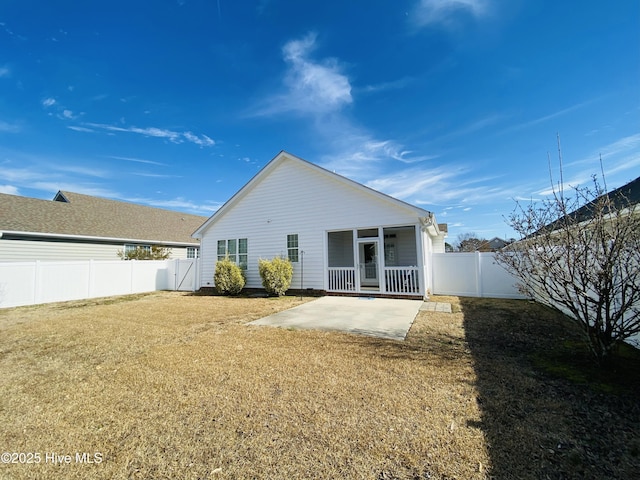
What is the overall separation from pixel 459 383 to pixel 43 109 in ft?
60.6

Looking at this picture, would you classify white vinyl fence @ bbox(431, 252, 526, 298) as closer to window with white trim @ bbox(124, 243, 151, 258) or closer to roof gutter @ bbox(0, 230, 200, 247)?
window with white trim @ bbox(124, 243, 151, 258)

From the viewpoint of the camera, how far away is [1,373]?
4145 mm

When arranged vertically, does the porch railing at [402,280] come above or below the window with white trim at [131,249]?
below

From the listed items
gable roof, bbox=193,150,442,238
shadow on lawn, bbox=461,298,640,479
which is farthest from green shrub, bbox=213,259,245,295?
shadow on lawn, bbox=461,298,640,479

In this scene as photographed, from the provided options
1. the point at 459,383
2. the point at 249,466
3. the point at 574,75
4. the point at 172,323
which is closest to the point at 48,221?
the point at 172,323

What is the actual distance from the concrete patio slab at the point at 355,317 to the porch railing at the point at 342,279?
148cm

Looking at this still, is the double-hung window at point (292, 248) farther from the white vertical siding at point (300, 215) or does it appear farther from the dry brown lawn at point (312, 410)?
the dry brown lawn at point (312, 410)

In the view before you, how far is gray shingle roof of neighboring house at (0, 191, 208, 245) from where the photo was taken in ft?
48.2

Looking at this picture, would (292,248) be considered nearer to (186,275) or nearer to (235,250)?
(235,250)

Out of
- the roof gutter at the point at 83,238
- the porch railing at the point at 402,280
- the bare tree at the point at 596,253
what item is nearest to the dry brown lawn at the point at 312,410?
the bare tree at the point at 596,253

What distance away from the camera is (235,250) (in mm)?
14438

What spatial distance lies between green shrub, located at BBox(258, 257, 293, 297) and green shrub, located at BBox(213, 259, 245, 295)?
1.74 meters

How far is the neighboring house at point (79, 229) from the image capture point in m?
14.1

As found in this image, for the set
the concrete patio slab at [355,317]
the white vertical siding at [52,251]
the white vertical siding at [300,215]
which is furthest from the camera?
the white vertical siding at [52,251]
